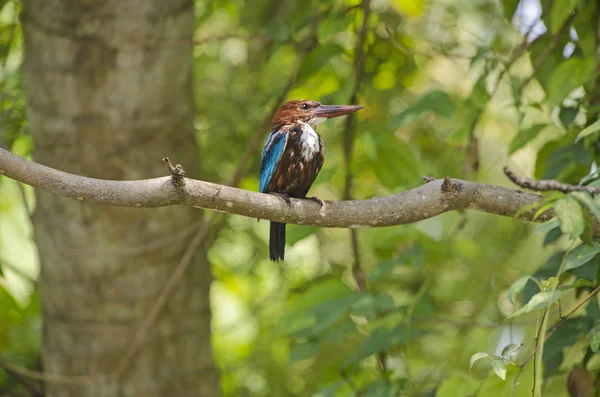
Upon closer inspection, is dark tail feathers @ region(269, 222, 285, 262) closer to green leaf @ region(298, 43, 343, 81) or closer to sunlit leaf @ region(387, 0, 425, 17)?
green leaf @ region(298, 43, 343, 81)

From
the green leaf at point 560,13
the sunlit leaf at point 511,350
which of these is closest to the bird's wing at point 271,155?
the green leaf at point 560,13

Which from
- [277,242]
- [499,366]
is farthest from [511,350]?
[277,242]

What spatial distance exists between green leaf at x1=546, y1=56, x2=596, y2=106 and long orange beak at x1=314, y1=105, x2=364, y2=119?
0.79 m

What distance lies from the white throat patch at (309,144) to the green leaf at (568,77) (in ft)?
3.44

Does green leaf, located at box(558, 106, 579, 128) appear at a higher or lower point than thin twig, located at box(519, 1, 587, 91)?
lower

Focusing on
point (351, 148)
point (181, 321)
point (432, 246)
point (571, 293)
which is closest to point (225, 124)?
point (351, 148)

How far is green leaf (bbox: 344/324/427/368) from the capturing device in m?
2.64

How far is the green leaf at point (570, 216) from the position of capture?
136 cm

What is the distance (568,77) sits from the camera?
239 cm

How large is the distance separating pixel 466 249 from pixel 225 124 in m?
1.53

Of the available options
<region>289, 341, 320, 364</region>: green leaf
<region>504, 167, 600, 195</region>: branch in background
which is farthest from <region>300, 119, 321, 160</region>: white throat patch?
<region>504, 167, 600, 195</region>: branch in background

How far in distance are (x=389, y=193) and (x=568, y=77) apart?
1021 mm

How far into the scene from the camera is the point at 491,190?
2.01 meters

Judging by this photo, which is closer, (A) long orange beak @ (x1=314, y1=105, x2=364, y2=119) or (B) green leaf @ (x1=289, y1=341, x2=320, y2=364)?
(B) green leaf @ (x1=289, y1=341, x2=320, y2=364)
